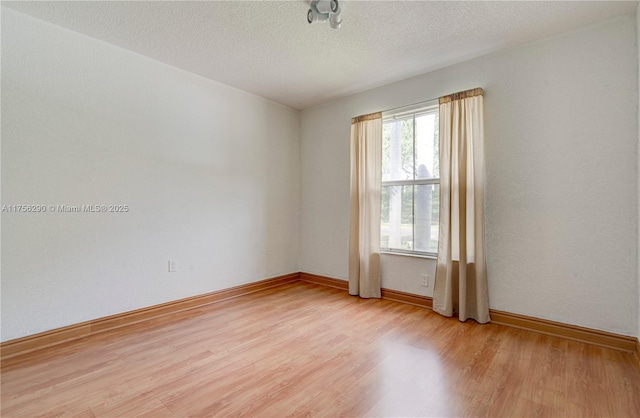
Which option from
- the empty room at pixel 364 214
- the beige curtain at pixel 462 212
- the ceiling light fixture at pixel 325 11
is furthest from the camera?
the beige curtain at pixel 462 212

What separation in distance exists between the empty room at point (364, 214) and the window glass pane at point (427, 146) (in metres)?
0.02

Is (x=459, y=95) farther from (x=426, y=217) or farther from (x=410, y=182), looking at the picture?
(x=426, y=217)

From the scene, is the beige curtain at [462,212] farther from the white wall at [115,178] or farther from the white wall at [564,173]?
the white wall at [115,178]

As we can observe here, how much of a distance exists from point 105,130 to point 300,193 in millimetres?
2620

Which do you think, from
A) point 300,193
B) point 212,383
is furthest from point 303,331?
point 300,193

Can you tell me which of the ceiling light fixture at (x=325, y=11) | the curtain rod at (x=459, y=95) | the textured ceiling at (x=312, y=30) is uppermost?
the textured ceiling at (x=312, y=30)

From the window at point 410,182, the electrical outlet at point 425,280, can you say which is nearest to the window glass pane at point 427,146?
the window at point 410,182

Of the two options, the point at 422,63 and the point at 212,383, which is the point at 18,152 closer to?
the point at 212,383

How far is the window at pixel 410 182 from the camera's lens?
3342 mm

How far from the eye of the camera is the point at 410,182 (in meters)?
3.49

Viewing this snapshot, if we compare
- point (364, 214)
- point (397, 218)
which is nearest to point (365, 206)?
point (364, 214)

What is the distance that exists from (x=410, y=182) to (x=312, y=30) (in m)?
1.93

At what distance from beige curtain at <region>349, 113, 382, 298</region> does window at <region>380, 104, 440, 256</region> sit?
0.12 meters

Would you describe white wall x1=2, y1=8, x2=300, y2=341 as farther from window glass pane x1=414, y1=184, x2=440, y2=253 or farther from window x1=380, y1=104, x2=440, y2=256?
window glass pane x1=414, y1=184, x2=440, y2=253
